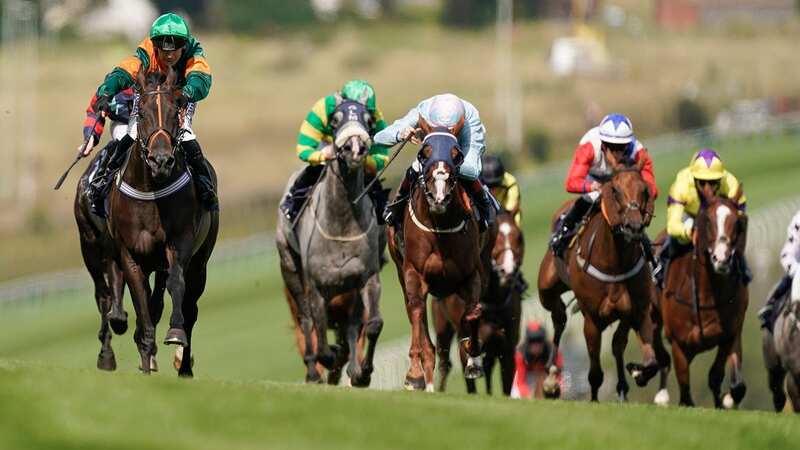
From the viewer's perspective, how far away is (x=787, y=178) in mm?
48906

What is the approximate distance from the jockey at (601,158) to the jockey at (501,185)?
1910mm

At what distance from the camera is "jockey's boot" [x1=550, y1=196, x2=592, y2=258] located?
1778 centimetres

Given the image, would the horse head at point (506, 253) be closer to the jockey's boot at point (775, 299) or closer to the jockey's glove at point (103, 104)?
the jockey's boot at point (775, 299)

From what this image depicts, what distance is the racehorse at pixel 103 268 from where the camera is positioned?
15125mm

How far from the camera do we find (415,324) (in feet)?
51.1

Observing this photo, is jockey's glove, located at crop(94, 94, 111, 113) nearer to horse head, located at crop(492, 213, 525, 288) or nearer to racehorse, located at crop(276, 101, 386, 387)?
racehorse, located at crop(276, 101, 386, 387)

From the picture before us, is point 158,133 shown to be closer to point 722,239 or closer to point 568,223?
point 568,223

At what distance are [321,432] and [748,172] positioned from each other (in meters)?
39.8

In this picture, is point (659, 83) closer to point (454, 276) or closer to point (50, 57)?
point (50, 57)

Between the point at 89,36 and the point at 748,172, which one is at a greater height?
the point at 89,36

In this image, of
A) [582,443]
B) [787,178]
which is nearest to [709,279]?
[582,443]

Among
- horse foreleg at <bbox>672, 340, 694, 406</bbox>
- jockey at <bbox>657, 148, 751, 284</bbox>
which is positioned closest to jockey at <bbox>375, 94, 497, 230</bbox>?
jockey at <bbox>657, 148, 751, 284</bbox>

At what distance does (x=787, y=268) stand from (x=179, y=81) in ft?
19.7

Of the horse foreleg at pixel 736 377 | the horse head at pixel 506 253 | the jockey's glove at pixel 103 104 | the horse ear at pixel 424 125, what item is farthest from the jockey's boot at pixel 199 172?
the horse foreleg at pixel 736 377
